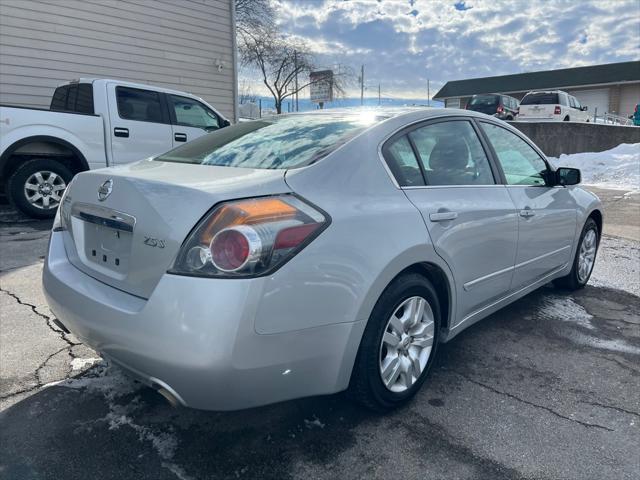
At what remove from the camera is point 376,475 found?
2025 millimetres

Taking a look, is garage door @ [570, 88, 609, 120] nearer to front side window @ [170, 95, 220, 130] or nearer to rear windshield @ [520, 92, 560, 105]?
rear windshield @ [520, 92, 560, 105]

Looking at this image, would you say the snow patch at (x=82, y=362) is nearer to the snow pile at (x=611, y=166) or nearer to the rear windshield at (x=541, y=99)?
the snow pile at (x=611, y=166)

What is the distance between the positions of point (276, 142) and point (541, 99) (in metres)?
20.1

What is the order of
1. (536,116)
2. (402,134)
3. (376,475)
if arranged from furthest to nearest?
(536,116) → (402,134) → (376,475)

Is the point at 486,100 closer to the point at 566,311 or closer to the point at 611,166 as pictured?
the point at 611,166

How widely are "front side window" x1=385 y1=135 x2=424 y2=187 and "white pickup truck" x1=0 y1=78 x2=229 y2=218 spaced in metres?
5.65

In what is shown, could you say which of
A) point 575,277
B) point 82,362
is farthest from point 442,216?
point 575,277

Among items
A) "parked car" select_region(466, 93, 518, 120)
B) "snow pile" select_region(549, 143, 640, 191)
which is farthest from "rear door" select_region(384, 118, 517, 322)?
"parked car" select_region(466, 93, 518, 120)

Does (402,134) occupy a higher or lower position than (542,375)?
higher

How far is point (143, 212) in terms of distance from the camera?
1.99 meters

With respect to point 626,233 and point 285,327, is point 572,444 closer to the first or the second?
point 285,327

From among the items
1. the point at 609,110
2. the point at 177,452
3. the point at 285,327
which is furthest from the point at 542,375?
the point at 609,110

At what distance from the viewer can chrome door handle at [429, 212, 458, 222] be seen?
→ 98.5 inches

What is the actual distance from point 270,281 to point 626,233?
6934mm
